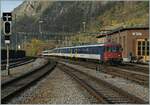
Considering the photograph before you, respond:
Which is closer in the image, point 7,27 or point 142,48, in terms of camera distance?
point 7,27

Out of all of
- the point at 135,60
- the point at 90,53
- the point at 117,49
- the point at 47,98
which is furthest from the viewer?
the point at 135,60

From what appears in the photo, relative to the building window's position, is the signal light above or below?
above

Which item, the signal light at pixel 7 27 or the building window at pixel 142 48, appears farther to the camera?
the building window at pixel 142 48

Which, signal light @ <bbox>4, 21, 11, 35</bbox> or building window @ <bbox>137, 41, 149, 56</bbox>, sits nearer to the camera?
signal light @ <bbox>4, 21, 11, 35</bbox>

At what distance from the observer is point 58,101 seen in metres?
14.0

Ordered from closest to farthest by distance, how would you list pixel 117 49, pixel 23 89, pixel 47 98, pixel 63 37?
pixel 47 98 → pixel 23 89 → pixel 117 49 → pixel 63 37

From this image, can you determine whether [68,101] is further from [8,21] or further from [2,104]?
[8,21]

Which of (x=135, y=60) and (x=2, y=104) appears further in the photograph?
(x=135, y=60)

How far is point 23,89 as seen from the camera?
1830 cm

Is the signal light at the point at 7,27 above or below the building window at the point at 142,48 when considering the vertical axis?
above

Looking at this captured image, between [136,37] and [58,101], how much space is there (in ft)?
199

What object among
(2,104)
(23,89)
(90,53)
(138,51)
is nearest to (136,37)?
(138,51)

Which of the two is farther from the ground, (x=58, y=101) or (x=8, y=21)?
(x=8, y=21)

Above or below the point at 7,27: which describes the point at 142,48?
below
